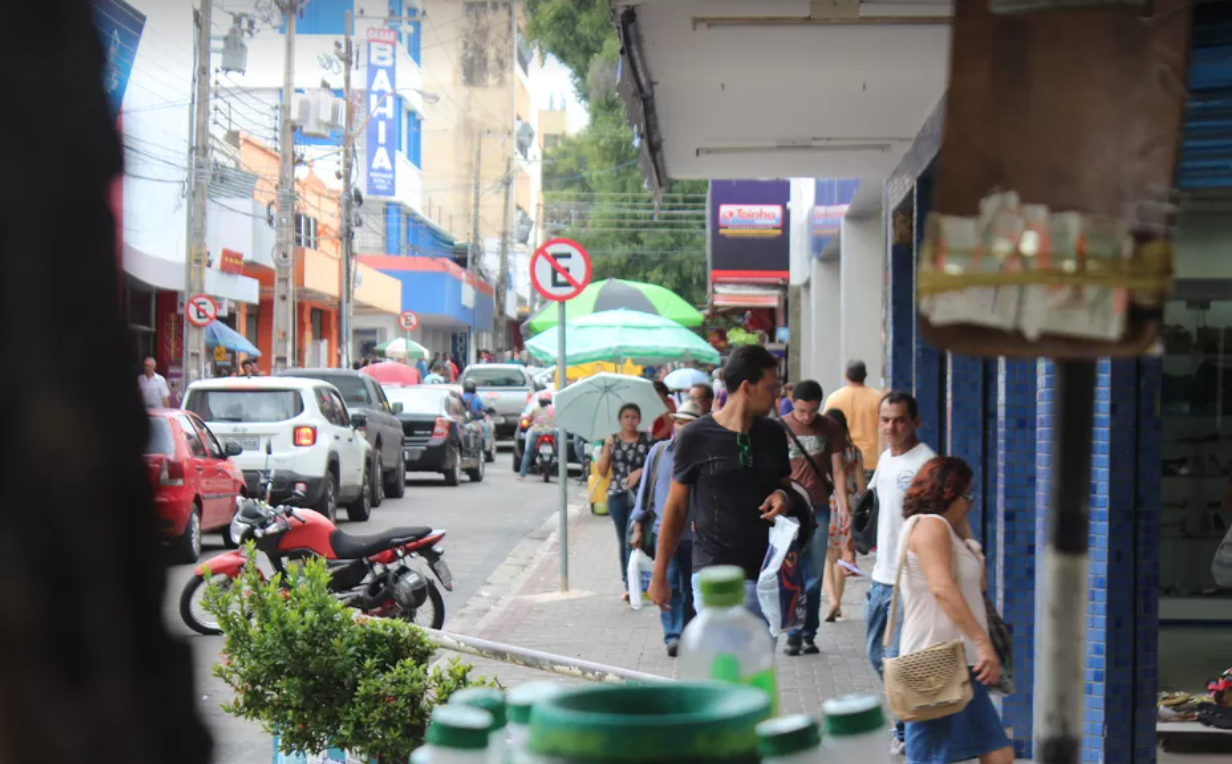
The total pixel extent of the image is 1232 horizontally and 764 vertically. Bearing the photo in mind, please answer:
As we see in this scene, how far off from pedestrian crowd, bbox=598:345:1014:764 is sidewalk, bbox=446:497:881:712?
386mm

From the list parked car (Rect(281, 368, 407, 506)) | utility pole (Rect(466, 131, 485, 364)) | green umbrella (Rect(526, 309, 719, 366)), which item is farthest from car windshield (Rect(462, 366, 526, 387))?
utility pole (Rect(466, 131, 485, 364))

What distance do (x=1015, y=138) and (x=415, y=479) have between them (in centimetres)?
2599

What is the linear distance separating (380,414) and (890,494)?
15162 millimetres

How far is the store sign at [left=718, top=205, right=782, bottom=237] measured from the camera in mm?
31094

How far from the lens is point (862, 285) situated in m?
18.4

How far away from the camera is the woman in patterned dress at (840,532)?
35.3 feet

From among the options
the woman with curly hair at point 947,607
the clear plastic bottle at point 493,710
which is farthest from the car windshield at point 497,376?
the clear plastic bottle at point 493,710

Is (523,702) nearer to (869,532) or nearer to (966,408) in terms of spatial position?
(869,532)

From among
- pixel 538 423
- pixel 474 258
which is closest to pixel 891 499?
pixel 538 423

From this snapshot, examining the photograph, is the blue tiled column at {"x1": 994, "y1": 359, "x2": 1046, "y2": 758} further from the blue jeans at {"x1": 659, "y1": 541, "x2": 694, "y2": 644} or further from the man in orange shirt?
the man in orange shirt

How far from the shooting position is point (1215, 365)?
441 inches

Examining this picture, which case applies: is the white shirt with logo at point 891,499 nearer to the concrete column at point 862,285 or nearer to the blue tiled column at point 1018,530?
the blue tiled column at point 1018,530

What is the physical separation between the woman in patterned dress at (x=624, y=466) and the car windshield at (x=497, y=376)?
884 inches

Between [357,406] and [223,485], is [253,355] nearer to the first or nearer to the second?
[357,406]
